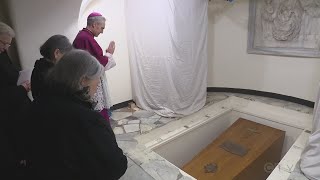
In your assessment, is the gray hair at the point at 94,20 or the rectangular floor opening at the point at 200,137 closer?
the gray hair at the point at 94,20

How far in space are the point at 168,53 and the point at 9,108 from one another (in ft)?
6.31

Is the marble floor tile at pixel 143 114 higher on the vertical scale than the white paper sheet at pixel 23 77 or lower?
lower

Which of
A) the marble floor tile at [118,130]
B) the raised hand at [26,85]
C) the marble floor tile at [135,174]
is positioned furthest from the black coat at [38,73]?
the marble floor tile at [118,130]

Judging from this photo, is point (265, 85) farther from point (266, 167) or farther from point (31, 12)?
point (31, 12)

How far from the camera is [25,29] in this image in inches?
79.0

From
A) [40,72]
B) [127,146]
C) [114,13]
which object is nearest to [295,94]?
[127,146]

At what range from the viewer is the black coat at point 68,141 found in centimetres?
87

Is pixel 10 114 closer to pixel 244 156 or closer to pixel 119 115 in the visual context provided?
pixel 119 115

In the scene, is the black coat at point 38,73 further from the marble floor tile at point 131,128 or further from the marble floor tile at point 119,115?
the marble floor tile at point 119,115

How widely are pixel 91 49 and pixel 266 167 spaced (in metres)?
2.29

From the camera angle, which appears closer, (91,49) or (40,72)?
(40,72)

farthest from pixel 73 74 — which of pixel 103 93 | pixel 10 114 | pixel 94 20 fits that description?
pixel 103 93

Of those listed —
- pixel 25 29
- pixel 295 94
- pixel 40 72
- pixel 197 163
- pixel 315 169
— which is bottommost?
pixel 197 163

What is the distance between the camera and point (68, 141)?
0.89 m
